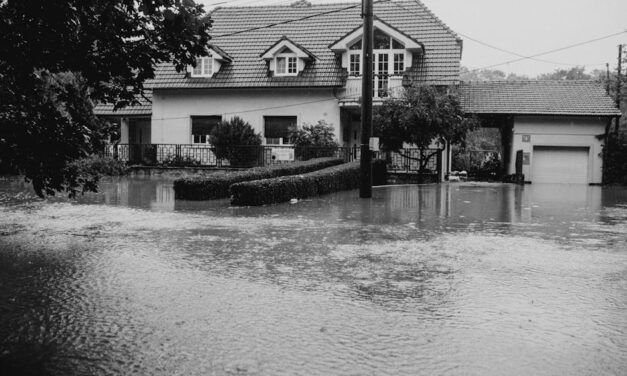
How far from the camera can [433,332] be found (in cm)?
507

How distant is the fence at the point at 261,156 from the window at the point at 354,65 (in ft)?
13.9

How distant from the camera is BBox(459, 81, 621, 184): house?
3166 cm

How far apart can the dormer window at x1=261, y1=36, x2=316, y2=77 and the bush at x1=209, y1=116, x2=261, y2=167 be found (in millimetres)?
3825

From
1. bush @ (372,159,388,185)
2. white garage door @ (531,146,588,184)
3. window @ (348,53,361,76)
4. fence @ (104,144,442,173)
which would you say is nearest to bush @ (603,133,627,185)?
white garage door @ (531,146,588,184)

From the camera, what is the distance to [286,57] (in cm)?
3203

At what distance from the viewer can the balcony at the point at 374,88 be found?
30.2 metres

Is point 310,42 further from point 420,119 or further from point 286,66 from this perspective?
point 420,119

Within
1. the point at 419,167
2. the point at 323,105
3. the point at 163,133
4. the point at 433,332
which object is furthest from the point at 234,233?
the point at 163,133

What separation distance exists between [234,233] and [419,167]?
19140 millimetres

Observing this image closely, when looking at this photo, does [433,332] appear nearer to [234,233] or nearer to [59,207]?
[234,233]

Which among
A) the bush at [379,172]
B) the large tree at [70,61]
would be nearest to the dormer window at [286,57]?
the bush at [379,172]

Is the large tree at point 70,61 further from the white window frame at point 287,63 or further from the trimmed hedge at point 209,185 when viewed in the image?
the white window frame at point 287,63

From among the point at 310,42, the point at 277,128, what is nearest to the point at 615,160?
the point at 310,42

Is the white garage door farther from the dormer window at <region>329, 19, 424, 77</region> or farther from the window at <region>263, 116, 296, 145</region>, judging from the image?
the window at <region>263, 116, 296, 145</region>
